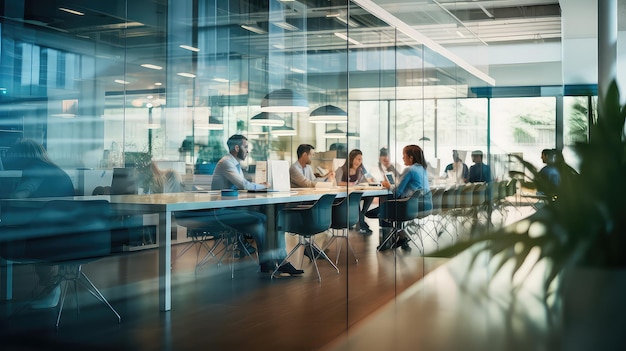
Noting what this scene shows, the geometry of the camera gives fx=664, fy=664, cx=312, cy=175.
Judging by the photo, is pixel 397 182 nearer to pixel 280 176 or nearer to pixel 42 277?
pixel 280 176

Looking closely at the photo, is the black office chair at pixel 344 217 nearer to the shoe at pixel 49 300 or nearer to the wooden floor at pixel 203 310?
the wooden floor at pixel 203 310

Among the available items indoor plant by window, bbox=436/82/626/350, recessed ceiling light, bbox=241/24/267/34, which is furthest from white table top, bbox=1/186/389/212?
indoor plant by window, bbox=436/82/626/350

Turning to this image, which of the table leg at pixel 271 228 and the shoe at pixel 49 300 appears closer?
the shoe at pixel 49 300

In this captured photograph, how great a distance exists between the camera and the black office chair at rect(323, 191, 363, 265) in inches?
170

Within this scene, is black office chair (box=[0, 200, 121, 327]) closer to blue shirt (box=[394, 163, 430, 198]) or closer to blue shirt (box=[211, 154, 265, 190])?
blue shirt (box=[211, 154, 265, 190])

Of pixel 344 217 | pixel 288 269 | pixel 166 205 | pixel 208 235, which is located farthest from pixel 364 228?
pixel 166 205

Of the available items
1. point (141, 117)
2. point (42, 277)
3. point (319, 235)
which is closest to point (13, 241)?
point (42, 277)

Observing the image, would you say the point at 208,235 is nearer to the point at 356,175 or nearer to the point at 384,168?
the point at 356,175

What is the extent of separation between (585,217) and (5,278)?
2.05 meters

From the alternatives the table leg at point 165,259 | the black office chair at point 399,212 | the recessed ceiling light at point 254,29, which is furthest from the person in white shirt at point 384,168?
the table leg at point 165,259

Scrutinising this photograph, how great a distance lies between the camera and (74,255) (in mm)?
2473

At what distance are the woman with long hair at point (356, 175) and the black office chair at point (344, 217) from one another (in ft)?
0.30

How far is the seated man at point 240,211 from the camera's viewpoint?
112 inches

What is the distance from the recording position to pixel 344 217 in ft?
14.6
